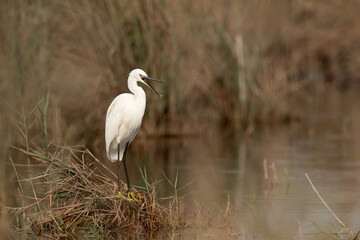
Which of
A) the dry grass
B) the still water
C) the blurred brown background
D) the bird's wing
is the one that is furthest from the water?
the bird's wing

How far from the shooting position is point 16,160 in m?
10.4

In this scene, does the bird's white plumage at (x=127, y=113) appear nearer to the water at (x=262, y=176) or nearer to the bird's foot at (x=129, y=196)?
the water at (x=262, y=176)

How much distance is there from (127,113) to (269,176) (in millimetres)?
2860

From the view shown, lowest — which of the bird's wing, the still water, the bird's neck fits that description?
the still water

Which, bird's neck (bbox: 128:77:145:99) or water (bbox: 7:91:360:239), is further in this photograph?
bird's neck (bbox: 128:77:145:99)

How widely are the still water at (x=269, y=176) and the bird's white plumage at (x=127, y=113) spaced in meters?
0.66

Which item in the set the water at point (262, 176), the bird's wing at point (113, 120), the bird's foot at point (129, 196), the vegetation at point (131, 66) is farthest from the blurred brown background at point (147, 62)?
the bird's foot at point (129, 196)

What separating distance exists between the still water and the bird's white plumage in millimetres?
661

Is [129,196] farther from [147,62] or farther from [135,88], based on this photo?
[147,62]

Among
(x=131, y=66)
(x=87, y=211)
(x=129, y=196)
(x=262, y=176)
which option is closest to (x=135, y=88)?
(x=129, y=196)

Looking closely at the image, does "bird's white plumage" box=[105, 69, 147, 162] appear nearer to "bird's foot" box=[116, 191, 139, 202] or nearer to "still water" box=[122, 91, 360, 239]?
"still water" box=[122, 91, 360, 239]

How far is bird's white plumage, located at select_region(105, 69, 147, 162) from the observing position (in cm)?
771

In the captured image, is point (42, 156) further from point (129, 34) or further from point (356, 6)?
point (356, 6)

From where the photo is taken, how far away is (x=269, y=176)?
10.1 metres
